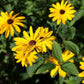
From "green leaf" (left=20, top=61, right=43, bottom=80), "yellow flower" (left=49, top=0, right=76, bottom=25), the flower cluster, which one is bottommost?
"green leaf" (left=20, top=61, right=43, bottom=80)

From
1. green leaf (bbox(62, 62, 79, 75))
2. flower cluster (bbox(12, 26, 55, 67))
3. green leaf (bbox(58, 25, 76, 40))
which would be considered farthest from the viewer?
green leaf (bbox(58, 25, 76, 40))

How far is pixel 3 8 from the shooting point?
86.3 inches

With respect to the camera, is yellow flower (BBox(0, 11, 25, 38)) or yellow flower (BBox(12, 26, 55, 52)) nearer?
yellow flower (BBox(12, 26, 55, 52))

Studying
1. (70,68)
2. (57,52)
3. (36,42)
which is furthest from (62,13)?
(70,68)

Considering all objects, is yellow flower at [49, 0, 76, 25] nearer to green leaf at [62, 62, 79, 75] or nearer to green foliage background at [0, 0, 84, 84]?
green foliage background at [0, 0, 84, 84]

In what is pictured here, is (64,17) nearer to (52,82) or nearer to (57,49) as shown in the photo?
(57,49)

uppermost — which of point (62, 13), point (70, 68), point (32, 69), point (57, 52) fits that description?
point (62, 13)

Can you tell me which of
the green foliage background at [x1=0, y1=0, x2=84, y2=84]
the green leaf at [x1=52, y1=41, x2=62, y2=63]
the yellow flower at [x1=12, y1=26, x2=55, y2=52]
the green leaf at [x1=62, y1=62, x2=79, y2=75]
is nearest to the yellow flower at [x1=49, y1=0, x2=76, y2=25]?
the green foliage background at [x1=0, y1=0, x2=84, y2=84]

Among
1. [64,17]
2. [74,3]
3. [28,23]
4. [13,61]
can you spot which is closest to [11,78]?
[13,61]

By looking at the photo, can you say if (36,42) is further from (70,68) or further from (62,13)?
(62,13)

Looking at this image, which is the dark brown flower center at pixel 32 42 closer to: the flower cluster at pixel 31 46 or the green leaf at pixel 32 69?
the flower cluster at pixel 31 46

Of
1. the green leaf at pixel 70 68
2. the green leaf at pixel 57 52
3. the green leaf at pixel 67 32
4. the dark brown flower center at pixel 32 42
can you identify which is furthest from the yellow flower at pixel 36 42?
the green leaf at pixel 67 32

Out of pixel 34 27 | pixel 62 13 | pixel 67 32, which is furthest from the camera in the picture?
pixel 34 27

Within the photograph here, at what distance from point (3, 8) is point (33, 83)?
1318mm
